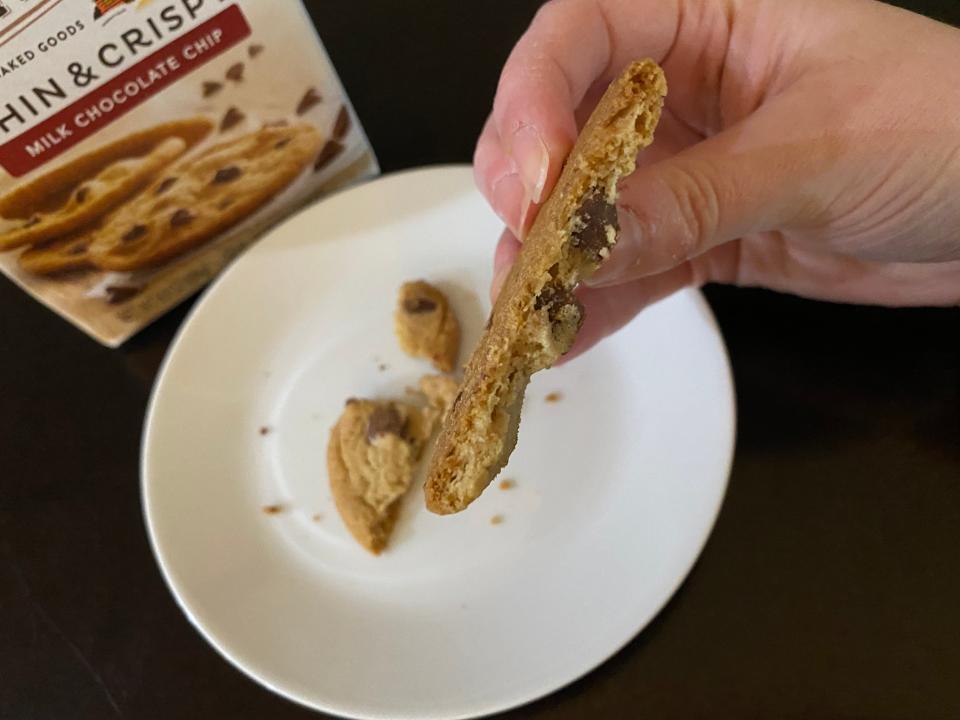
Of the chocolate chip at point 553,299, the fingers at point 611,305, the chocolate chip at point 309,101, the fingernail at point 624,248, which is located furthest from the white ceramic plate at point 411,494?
the chocolate chip at point 553,299

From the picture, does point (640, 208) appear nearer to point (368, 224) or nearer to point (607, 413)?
point (607, 413)

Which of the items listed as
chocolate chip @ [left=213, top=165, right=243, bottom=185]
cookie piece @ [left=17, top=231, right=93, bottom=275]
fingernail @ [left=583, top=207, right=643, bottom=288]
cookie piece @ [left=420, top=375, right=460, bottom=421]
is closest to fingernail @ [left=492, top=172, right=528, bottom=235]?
fingernail @ [left=583, top=207, right=643, bottom=288]

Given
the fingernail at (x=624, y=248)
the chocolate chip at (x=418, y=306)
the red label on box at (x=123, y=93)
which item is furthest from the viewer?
the chocolate chip at (x=418, y=306)

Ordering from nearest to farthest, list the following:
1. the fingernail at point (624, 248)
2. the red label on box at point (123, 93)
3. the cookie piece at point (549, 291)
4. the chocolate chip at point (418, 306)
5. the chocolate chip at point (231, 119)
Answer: the cookie piece at point (549, 291) → the fingernail at point (624, 248) → the red label on box at point (123, 93) → the chocolate chip at point (231, 119) → the chocolate chip at point (418, 306)

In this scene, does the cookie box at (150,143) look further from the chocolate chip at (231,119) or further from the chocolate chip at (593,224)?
the chocolate chip at (593,224)

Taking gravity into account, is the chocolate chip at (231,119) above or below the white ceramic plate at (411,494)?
above

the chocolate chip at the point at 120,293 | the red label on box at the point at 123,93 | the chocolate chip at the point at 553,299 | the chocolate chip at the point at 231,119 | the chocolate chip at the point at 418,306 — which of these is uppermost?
the red label on box at the point at 123,93

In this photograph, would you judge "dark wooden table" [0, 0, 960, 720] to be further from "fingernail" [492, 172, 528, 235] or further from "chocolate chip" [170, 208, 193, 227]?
"fingernail" [492, 172, 528, 235]

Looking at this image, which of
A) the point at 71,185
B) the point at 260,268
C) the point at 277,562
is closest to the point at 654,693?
the point at 277,562
